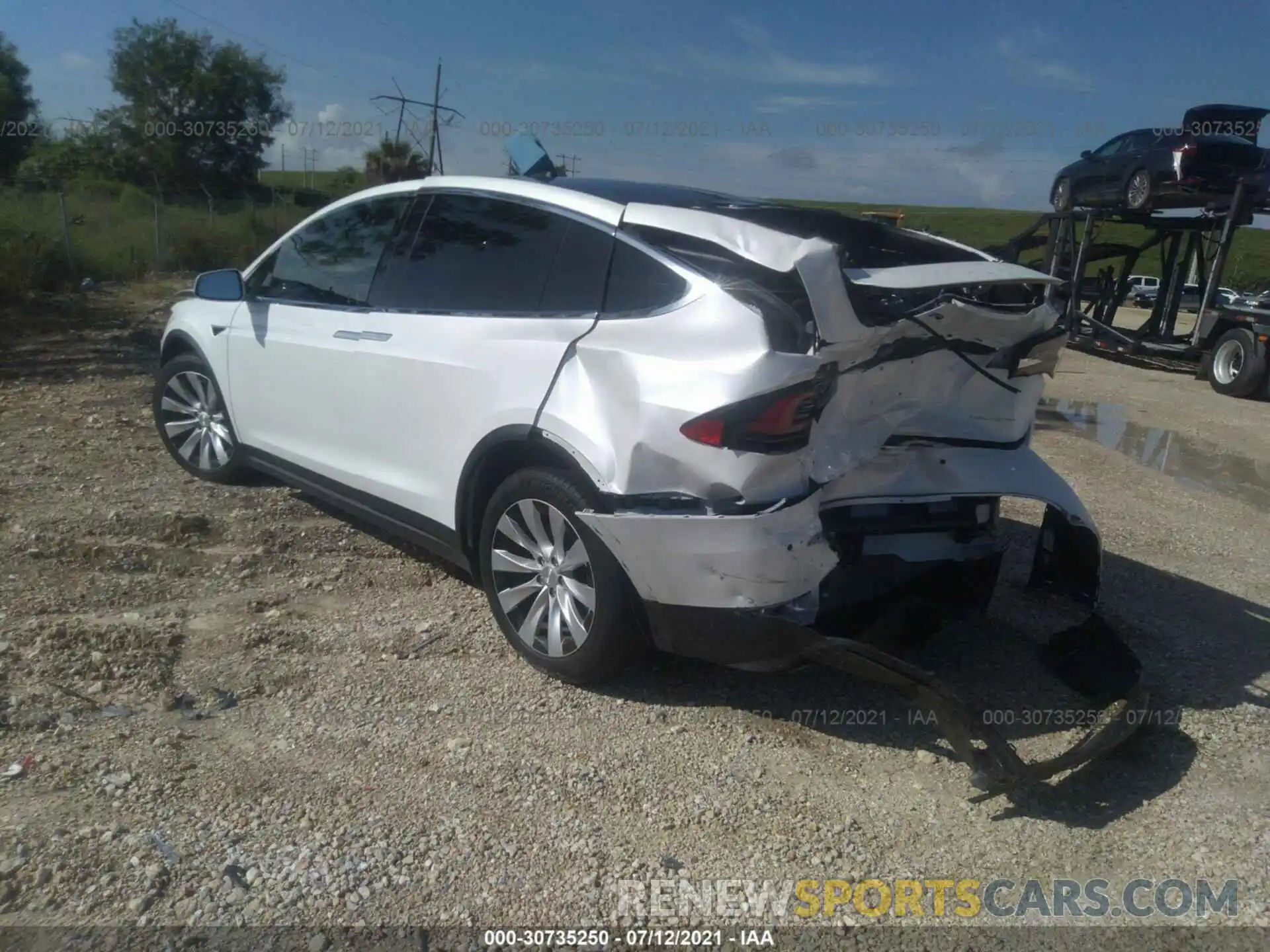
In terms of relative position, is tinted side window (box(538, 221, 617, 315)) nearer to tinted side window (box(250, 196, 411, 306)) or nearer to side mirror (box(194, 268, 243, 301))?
tinted side window (box(250, 196, 411, 306))

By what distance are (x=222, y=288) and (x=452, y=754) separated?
3149 millimetres

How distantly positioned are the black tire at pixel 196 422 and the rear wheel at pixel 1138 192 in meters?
14.5

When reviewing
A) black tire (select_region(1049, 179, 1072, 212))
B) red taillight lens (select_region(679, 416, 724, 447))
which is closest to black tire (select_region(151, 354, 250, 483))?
red taillight lens (select_region(679, 416, 724, 447))

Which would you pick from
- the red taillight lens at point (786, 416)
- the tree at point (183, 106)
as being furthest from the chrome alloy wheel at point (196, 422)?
the tree at point (183, 106)

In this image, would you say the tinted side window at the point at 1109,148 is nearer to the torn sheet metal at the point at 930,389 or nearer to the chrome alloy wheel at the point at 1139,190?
the chrome alloy wheel at the point at 1139,190

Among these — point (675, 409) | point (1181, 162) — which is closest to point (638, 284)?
point (675, 409)

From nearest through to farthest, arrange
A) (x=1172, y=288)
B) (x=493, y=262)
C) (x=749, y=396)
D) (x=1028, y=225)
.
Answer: (x=749, y=396)
(x=493, y=262)
(x=1172, y=288)
(x=1028, y=225)

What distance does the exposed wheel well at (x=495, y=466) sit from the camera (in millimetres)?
3422

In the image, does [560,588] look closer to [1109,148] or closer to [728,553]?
[728,553]

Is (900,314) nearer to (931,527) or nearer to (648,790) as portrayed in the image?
(931,527)

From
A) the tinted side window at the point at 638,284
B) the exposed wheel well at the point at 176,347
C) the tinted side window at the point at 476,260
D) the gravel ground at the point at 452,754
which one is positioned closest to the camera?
the gravel ground at the point at 452,754

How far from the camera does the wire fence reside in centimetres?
1349

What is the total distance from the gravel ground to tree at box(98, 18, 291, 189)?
4021 cm

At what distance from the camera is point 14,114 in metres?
30.7
